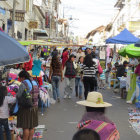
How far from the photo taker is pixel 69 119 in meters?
8.91

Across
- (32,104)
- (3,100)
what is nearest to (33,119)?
(32,104)

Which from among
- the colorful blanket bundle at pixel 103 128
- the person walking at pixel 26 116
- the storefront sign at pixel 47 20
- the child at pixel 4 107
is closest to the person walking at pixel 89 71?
the person walking at pixel 26 116

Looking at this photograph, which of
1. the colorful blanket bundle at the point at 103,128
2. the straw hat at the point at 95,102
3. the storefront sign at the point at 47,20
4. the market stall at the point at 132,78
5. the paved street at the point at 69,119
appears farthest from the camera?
A: the storefront sign at the point at 47,20

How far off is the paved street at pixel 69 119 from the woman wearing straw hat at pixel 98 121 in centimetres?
351

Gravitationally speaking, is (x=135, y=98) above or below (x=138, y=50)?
below

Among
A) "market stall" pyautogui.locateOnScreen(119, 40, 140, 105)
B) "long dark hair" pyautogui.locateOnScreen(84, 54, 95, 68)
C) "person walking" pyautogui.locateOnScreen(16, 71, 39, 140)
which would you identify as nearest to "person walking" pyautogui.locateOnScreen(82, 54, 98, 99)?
"long dark hair" pyautogui.locateOnScreen(84, 54, 95, 68)

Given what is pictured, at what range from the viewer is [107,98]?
13039 mm

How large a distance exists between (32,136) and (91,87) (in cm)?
550

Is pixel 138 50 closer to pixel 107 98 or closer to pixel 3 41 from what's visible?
pixel 107 98

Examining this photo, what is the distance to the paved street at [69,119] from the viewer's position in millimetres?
7359

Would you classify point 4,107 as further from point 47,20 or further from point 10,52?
point 47,20

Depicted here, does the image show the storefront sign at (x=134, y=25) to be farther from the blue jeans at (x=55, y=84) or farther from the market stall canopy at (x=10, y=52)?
the market stall canopy at (x=10, y=52)

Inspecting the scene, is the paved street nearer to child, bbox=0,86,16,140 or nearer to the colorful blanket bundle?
child, bbox=0,86,16,140

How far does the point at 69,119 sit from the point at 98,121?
549cm
